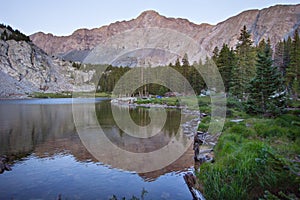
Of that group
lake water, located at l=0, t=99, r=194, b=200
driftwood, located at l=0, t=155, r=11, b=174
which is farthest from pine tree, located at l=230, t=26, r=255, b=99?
driftwood, located at l=0, t=155, r=11, b=174

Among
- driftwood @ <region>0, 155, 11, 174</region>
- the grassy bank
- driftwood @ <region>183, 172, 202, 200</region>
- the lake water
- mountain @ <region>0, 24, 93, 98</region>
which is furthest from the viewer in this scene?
mountain @ <region>0, 24, 93, 98</region>

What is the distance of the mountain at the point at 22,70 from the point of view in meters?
116

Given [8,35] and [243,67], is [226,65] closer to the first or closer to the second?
[243,67]

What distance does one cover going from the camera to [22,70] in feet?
431

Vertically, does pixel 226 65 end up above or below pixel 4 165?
above

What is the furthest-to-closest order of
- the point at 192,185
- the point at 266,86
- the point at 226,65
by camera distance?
the point at 226,65 < the point at 266,86 < the point at 192,185

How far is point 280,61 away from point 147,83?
4804 cm

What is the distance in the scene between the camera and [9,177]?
13023 millimetres

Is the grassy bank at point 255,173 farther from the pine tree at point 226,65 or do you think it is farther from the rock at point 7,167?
the pine tree at point 226,65

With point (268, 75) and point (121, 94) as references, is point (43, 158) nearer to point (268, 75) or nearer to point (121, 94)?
point (268, 75)

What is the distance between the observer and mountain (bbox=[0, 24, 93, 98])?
379ft

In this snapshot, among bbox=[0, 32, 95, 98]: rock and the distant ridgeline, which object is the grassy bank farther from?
the distant ridgeline

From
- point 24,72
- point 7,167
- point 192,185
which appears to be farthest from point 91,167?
Result: point 24,72

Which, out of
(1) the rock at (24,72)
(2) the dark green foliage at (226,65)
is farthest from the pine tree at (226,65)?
(1) the rock at (24,72)
